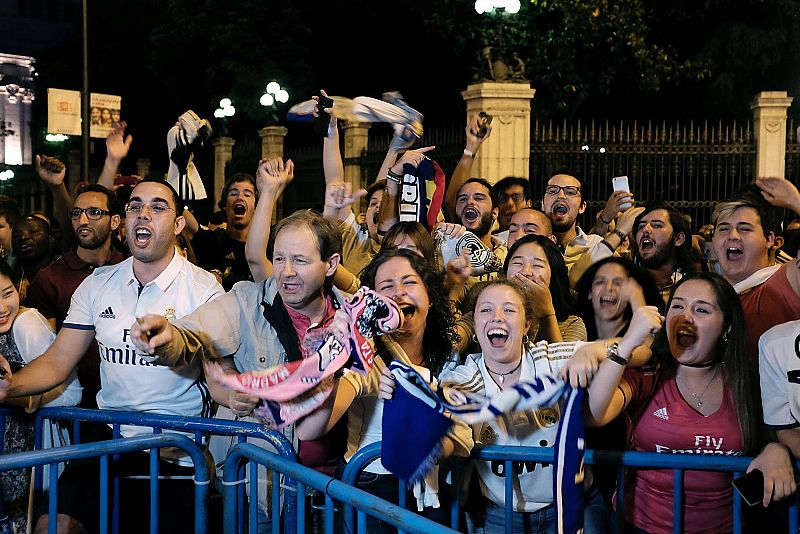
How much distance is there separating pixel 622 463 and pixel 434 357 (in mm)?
980

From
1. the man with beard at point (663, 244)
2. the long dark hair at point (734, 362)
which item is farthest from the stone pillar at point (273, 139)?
the long dark hair at point (734, 362)

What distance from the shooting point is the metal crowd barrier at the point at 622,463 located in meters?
3.77

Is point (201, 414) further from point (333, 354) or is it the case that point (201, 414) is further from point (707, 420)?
point (707, 420)

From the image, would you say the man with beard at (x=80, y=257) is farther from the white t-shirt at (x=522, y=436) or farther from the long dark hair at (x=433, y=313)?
the white t-shirt at (x=522, y=436)

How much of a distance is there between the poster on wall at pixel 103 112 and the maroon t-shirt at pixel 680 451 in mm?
14150

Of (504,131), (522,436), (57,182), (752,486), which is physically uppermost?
(504,131)

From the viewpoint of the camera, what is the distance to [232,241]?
7516mm

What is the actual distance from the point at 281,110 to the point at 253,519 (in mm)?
24746

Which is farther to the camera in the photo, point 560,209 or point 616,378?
point 560,209

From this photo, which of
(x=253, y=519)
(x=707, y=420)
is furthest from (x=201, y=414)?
(x=707, y=420)

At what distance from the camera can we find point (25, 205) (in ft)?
99.1

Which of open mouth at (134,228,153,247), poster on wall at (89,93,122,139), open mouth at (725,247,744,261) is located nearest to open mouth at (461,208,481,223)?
open mouth at (725,247,744,261)

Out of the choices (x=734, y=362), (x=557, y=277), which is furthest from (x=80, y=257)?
(x=734, y=362)

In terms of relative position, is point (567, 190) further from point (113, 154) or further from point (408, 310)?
point (113, 154)
